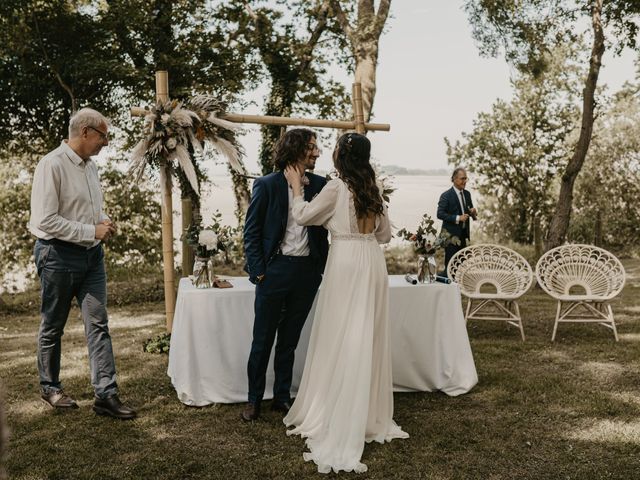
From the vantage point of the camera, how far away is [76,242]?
4043mm

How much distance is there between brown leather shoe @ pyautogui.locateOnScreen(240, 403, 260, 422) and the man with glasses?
0.75 m

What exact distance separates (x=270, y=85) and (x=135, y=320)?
851 centimetres

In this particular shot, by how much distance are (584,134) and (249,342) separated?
7616 mm

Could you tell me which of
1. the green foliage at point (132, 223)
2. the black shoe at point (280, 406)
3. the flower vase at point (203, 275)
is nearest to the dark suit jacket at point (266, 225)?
the flower vase at point (203, 275)

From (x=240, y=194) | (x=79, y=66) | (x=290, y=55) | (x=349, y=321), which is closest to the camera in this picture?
(x=349, y=321)

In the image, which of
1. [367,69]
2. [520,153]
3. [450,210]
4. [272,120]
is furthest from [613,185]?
[272,120]

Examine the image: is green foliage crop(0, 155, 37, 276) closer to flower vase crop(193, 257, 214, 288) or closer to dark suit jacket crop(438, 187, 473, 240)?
dark suit jacket crop(438, 187, 473, 240)

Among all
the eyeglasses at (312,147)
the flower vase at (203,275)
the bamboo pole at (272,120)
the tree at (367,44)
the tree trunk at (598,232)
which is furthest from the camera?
the tree trunk at (598,232)

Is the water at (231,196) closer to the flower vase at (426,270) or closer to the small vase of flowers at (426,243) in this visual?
the small vase of flowers at (426,243)

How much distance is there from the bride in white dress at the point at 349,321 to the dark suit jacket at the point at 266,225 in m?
0.13

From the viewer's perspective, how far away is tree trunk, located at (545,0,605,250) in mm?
9883

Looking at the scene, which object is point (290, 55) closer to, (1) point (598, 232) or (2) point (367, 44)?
(2) point (367, 44)

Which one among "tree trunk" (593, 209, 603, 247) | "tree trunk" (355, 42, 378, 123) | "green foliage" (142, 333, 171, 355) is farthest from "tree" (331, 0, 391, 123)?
"green foliage" (142, 333, 171, 355)

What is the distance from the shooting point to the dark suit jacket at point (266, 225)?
4.06 metres
